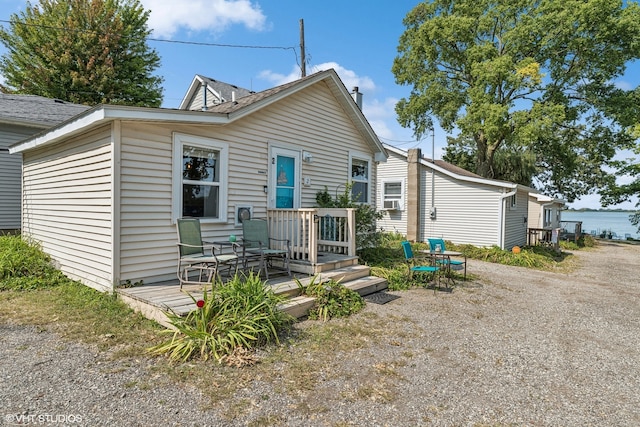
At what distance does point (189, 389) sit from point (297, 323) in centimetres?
198

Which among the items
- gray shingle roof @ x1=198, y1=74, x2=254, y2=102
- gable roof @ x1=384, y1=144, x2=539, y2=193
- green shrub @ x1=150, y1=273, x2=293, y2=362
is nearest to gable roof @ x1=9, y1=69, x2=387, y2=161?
green shrub @ x1=150, y1=273, x2=293, y2=362

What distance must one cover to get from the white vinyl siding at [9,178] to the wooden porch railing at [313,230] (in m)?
8.36

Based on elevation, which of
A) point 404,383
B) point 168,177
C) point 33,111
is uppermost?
point 33,111

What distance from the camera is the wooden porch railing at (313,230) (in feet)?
20.9

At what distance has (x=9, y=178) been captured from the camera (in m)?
10.0

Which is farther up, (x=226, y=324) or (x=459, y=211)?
(x=459, y=211)

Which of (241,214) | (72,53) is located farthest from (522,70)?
(72,53)

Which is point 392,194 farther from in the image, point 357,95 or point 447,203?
point 357,95

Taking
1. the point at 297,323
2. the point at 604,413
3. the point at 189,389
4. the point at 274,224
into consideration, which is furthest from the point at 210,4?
the point at 604,413

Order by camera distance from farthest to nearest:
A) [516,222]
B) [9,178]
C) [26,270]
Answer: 1. [516,222]
2. [9,178]
3. [26,270]

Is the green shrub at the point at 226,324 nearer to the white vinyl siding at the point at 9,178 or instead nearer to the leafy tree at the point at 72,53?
the white vinyl siding at the point at 9,178

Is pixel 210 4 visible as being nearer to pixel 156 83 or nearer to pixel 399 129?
pixel 399 129

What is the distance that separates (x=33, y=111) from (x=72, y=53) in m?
11.7

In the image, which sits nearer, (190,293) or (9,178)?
(190,293)
